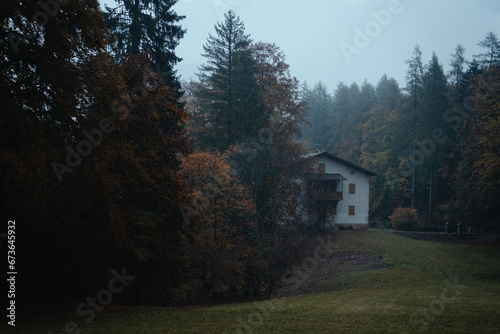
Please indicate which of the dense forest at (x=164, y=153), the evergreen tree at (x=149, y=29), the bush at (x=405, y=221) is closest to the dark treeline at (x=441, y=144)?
the dense forest at (x=164, y=153)

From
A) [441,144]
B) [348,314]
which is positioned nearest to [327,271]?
[348,314]

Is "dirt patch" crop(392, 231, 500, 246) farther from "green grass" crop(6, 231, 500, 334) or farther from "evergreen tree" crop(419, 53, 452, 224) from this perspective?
"green grass" crop(6, 231, 500, 334)

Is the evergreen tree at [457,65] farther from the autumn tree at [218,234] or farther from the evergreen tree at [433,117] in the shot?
the autumn tree at [218,234]

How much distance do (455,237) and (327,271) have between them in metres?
18.7

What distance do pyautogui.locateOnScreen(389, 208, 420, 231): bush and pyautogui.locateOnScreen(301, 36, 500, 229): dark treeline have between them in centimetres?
352

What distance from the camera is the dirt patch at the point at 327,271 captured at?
83.3ft

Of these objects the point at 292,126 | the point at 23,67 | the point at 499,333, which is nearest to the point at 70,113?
the point at 23,67

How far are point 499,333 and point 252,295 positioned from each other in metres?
18.7

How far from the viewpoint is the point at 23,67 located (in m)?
14.0

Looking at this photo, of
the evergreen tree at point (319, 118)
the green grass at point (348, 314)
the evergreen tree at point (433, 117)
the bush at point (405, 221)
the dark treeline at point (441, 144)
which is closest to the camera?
the green grass at point (348, 314)

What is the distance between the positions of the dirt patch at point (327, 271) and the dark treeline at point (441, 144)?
1255cm

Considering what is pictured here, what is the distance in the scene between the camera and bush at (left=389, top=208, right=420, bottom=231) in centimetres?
→ 4725

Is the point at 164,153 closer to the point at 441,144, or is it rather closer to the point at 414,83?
the point at 441,144

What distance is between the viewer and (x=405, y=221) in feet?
157
